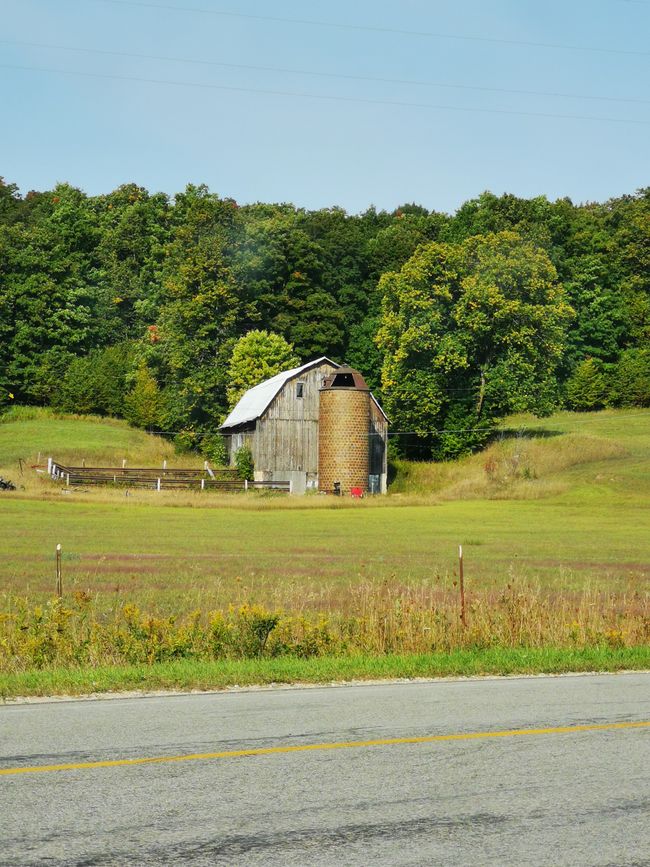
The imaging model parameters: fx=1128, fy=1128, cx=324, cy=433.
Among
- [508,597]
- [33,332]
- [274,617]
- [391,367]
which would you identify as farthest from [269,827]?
[33,332]

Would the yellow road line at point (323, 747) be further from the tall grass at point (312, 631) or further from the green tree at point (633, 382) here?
the green tree at point (633, 382)

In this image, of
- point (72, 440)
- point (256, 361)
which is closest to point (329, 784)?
point (256, 361)

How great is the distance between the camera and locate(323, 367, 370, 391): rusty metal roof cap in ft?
264

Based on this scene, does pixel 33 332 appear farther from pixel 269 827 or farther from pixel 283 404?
pixel 269 827

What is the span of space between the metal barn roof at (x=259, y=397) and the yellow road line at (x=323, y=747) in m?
69.2

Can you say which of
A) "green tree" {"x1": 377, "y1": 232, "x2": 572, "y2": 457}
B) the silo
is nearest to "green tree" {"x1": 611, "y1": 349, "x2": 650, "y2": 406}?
"green tree" {"x1": 377, "y1": 232, "x2": 572, "y2": 457}

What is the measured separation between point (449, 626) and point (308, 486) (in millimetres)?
63753

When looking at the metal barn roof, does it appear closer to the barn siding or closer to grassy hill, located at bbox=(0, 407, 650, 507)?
the barn siding

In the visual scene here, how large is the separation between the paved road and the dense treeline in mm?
74276

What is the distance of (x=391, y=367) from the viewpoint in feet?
288

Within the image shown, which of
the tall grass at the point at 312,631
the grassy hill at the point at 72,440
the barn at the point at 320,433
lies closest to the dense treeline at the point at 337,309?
the grassy hill at the point at 72,440

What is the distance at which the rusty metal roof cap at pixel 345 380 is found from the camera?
80.4 m

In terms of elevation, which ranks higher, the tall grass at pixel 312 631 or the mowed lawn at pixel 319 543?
the tall grass at pixel 312 631

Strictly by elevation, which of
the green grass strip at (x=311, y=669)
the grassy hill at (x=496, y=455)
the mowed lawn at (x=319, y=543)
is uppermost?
the grassy hill at (x=496, y=455)
